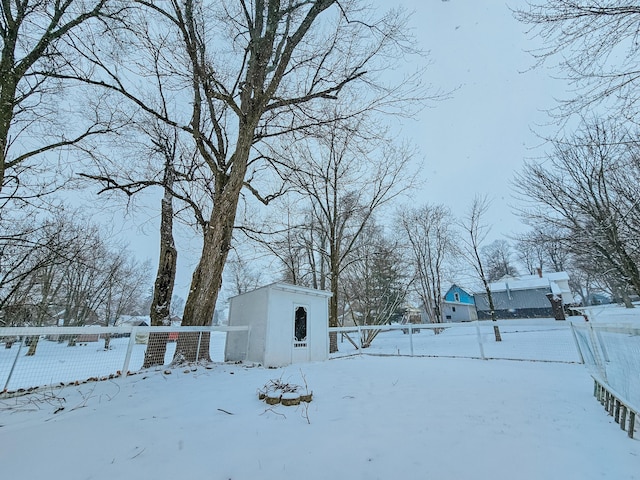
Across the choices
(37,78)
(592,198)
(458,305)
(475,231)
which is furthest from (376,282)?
(37,78)

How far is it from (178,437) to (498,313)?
29.3 metres

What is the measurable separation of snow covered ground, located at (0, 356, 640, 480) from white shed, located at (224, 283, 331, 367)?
245 centimetres

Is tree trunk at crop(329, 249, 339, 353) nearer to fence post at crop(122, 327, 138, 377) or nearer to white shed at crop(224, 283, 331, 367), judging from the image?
white shed at crop(224, 283, 331, 367)

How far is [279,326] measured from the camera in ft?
22.6

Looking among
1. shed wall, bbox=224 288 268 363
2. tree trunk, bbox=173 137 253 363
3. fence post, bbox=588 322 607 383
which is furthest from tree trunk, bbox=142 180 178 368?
fence post, bbox=588 322 607 383

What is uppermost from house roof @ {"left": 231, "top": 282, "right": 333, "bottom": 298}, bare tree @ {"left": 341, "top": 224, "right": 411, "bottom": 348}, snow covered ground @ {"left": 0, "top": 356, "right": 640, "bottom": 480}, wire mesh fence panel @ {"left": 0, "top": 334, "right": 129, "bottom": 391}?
bare tree @ {"left": 341, "top": 224, "right": 411, "bottom": 348}

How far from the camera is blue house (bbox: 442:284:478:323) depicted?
27.0 metres

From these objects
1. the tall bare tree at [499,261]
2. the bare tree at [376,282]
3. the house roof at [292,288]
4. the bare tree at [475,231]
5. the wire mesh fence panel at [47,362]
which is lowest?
the wire mesh fence panel at [47,362]

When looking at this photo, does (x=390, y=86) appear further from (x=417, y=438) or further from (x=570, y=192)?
(x=570, y=192)

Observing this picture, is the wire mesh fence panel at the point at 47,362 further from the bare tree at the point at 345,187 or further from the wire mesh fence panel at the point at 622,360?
the bare tree at the point at 345,187

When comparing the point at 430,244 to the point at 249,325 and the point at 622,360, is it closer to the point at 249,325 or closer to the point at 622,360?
the point at 249,325

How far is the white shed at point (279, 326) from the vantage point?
21.9 feet

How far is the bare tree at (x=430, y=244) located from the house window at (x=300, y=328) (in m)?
12.2

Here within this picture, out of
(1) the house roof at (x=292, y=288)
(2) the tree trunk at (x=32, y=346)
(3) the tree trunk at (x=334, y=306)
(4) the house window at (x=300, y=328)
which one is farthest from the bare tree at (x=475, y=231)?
(2) the tree trunk at (x=32, y=346)
